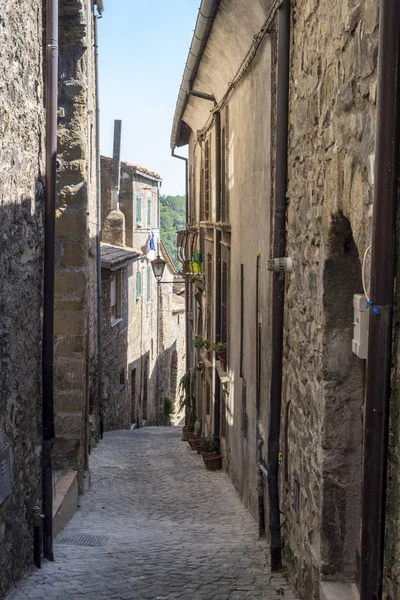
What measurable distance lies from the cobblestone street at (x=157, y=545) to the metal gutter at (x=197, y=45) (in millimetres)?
4979

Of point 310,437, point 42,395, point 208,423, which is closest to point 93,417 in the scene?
point 208,423

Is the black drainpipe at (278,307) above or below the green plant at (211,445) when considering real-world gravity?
above

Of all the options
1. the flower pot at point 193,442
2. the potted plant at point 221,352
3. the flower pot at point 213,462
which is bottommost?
the flower pot at point 193,442

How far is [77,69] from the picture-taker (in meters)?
9.41

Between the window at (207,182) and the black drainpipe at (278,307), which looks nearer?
the black drainpipe at (278,307)

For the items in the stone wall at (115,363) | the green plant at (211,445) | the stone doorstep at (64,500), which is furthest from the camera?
the stone wall at (115,363)

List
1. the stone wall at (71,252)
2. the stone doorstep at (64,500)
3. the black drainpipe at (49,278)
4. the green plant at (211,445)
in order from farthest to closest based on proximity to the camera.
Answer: the green plant at (211,445) < the stone wall at (71,252) < the stone doorstep at (64,500) < the black drainpipe at (49,278)

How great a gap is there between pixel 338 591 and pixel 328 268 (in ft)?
5.82

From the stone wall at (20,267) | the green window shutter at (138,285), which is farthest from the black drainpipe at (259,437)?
the green window shutter at (138,285)

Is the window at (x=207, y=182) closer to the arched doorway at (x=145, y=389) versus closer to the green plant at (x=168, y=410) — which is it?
the arched doorway at (x=145, y=389)

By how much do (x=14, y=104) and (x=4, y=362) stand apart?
1.70 m

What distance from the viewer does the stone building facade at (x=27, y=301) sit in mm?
5105

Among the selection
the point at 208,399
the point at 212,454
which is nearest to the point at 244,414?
the point at 212,454

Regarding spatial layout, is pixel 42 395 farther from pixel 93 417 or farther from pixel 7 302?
pixel 93 417
